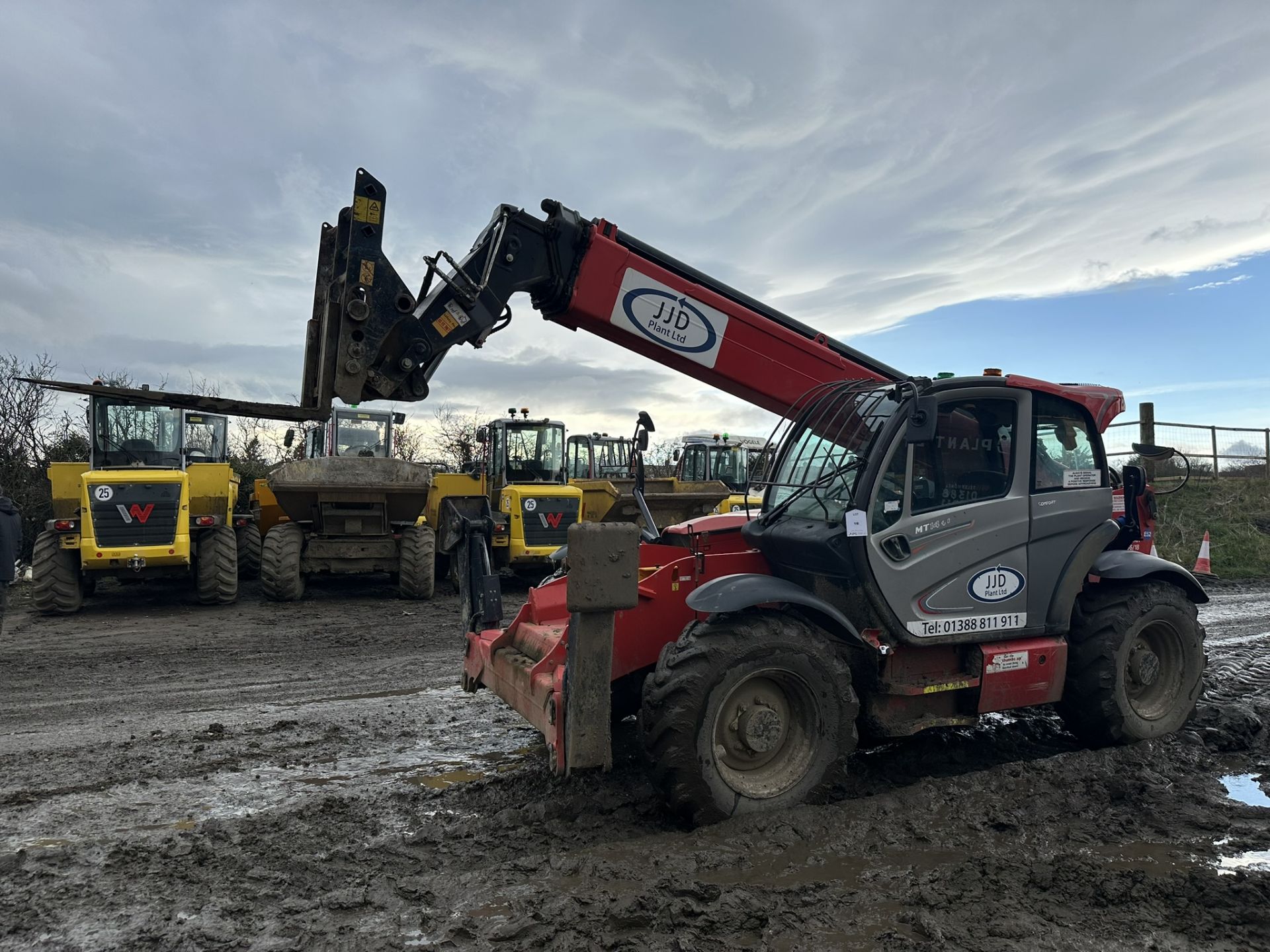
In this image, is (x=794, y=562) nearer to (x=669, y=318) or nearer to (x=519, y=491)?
(x=669, y=318)

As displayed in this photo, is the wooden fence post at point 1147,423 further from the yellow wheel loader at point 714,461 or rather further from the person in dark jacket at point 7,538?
the person in dark jacket at point 7,538

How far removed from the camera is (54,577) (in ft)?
35.7

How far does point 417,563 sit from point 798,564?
826cm

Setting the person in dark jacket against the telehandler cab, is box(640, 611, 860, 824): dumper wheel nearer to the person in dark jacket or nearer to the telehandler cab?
the telehandler cab

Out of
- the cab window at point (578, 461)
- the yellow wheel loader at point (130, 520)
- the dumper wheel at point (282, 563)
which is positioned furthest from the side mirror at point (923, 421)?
the cab window at point (578, 461)

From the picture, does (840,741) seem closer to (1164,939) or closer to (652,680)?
(652,680)

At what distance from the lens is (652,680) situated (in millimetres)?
4016

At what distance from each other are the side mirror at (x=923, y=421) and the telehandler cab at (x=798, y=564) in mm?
11

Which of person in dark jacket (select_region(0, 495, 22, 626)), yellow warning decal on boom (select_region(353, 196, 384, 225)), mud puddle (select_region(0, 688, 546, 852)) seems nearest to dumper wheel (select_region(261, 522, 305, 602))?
person in dark jacket (select_region(0, 495, 22, 626))

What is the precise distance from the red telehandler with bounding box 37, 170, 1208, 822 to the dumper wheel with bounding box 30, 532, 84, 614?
7995 mm

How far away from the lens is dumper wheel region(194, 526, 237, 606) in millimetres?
11516

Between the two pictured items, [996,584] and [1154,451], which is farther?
[1154,451]

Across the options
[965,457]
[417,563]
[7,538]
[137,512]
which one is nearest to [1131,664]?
[965,457]

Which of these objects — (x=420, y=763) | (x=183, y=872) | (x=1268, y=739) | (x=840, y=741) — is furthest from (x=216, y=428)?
(x=1268, y=739)
